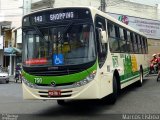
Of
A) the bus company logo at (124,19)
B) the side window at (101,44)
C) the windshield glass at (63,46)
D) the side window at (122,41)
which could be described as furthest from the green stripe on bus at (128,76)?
the bus company logo at (124,19)

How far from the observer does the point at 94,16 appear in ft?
34.8

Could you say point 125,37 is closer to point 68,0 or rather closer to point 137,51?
point 137,51

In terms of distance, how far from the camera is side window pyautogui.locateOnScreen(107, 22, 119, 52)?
12.3 meters

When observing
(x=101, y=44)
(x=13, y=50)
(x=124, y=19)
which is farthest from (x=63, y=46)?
(x=13, y=50)

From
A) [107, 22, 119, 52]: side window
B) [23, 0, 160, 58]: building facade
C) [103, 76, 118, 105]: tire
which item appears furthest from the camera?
[23, 0, 160, 58]: building facade

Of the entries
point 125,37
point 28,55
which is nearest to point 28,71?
point 28,55

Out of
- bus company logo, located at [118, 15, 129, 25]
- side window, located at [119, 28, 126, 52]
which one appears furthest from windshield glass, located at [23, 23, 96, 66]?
bus company logo, located at [118, 15, 129, 25]

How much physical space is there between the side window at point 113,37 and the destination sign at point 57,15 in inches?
78.1

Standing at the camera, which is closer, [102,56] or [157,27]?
[102,56]

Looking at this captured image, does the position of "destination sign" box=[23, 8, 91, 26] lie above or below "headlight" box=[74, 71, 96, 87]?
above

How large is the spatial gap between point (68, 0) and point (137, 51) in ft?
63.4

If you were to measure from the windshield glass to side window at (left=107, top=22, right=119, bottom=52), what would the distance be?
2.03 meters

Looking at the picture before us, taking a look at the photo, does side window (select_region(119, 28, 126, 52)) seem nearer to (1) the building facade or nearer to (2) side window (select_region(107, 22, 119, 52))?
(2) side window (select_region(107, 22, 119, 52))

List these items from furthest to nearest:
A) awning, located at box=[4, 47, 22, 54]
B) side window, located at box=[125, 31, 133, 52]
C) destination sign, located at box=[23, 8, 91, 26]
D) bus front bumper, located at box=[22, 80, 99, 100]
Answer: awning, located at box=[4, 47, 22, 54] < side window, located at box=[125, 31, 133, 52] < destination sign, located at box=[23, 8, 91, 26] < bus front bumper, located at box=[22, 80, 99, 100]
